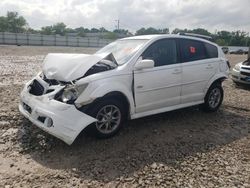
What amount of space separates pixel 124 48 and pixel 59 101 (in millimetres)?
1919

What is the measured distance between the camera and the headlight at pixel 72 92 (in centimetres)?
439

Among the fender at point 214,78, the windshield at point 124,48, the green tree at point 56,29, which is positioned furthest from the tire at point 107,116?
the green tree at point 56,29

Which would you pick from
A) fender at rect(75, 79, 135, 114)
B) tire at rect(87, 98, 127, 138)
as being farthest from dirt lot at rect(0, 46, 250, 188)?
fender at rect(75, 79, 135, 114)

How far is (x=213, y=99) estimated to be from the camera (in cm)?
676

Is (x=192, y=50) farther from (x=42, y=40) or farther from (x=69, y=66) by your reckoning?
(x=42, y=40)

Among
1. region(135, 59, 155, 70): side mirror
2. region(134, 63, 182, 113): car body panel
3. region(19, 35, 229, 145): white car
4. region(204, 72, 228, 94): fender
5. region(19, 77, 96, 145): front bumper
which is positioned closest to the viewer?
region(19, 77, 96, 145): front bumper

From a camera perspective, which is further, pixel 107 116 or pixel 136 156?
pixel 107 116

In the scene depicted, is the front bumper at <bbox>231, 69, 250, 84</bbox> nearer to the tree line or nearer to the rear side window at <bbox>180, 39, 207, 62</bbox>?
the rear side window at <bbox>180, 39, 207, 62</bbox>

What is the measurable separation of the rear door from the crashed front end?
6.60 feet

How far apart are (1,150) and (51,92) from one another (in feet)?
3.72

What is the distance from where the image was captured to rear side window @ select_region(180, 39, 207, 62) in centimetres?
606

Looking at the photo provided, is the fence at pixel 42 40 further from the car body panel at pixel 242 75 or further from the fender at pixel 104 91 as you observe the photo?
the fender at pixel 104 91

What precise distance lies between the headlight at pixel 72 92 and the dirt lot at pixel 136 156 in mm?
762

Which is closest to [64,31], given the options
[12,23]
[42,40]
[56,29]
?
[56,29]
